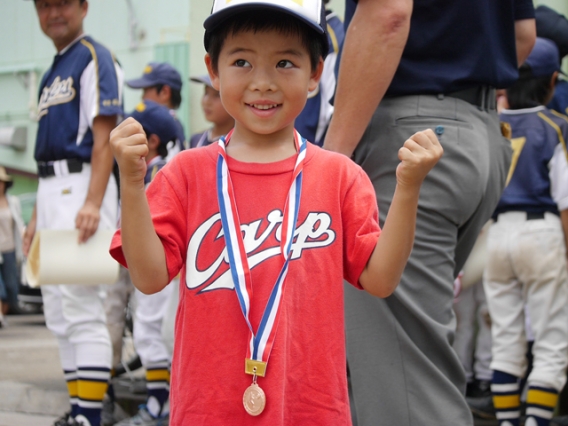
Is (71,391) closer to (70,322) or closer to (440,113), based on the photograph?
(70,322)

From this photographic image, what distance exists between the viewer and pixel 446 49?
2.58 m

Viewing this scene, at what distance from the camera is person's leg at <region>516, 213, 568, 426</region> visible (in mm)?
4223

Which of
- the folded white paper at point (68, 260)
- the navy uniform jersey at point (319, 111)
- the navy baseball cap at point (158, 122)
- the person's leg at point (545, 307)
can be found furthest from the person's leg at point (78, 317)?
the person's leg at point (545, 307)

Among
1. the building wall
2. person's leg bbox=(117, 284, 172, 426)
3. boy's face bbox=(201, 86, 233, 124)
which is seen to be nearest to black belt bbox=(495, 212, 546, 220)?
boy's face bbox=(201, 86, 233, 124)

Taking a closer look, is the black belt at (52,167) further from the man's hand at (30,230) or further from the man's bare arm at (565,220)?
the man's bare arm at (565,220)

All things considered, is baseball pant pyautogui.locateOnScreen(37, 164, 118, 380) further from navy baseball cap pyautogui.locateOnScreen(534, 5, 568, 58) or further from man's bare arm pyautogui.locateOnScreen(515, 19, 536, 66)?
navy baseball cap pyautogui.locateOnScreen(534, 5, 568, 58)

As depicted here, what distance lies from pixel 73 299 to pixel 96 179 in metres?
0.68

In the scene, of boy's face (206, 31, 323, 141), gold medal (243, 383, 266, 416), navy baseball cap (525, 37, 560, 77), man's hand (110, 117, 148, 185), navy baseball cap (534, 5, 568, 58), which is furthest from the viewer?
navy baseball cap (534, 5, 568, 58)

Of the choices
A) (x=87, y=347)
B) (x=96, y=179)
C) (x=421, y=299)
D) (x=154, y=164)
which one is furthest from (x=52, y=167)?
(x=421, y=299)

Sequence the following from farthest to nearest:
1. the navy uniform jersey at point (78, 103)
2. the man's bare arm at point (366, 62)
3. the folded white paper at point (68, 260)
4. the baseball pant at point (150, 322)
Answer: the baseball pant at point (150, 322) < the navy uniform jersey at point (78, 103) < the folded white paper at point (68, 260) < the man's bare arm at point (366, 62)

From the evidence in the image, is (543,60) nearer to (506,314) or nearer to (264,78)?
(506,314)

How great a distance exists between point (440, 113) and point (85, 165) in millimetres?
2489

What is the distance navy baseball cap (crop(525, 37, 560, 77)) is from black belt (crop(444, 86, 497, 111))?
1919 mm

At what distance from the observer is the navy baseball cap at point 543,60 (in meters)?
4.46
